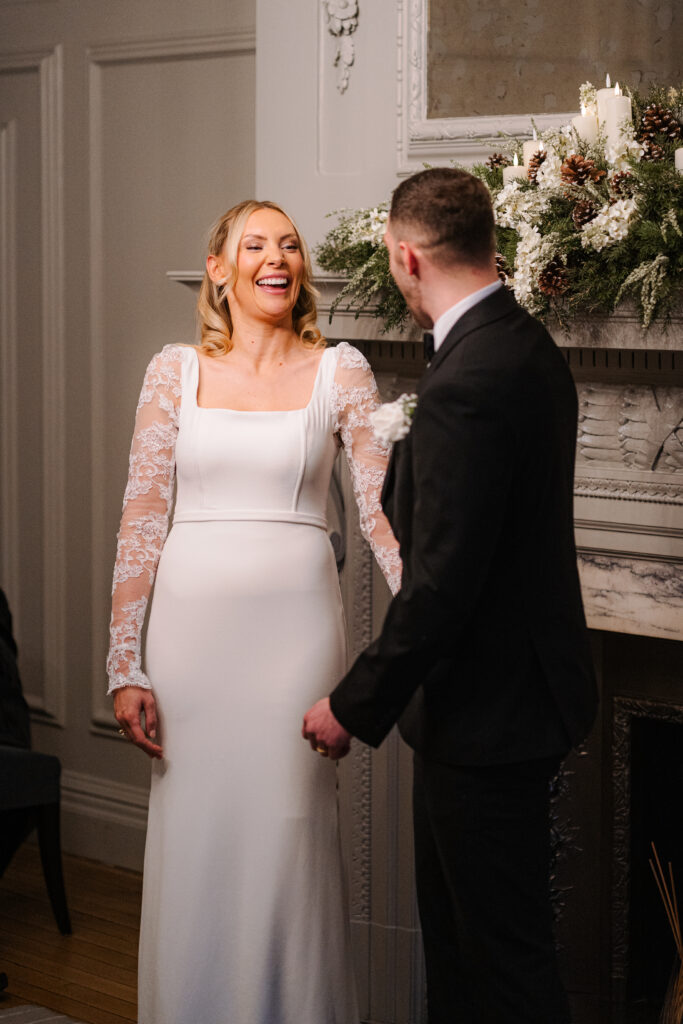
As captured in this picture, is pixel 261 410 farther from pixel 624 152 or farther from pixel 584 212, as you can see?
pixel 624 152

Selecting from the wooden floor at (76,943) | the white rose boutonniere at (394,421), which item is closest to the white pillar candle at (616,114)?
the white rose boutonniere at (394,421)

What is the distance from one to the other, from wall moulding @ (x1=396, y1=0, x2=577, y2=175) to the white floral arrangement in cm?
28

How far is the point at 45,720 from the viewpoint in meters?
4.54

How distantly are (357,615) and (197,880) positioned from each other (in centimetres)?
100

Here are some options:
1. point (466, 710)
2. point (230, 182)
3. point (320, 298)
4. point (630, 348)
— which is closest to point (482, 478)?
point (466, 710)

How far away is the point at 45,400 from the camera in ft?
14.4

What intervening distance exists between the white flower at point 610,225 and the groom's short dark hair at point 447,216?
1.80 feet

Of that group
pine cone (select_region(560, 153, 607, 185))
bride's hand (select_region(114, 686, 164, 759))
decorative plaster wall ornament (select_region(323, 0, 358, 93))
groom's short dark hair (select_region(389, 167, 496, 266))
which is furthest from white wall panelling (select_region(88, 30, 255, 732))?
groom's short dark hair (select_region(389, 167, 496, 266))

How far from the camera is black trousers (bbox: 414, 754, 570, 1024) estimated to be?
76.7 inches

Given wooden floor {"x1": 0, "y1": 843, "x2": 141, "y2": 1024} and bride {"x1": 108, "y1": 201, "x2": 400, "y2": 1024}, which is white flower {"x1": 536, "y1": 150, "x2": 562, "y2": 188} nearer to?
bride {"x1": 108, "y1": 201, "x2": 400, "y2": 1024}

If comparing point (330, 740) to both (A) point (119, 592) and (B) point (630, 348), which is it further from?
(B) point (630, 348)

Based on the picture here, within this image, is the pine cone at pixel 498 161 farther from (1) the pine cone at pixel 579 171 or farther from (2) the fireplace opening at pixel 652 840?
(2) the fireplace opening at pixel 652 840

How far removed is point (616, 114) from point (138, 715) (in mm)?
1555

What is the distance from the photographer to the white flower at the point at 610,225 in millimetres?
2383
